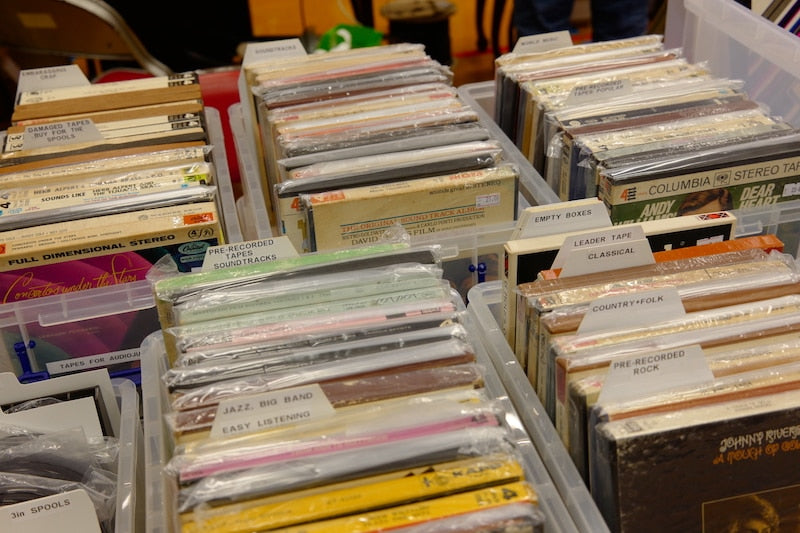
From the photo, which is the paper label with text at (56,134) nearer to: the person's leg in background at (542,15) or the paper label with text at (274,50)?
the paper label with text at (274,50)

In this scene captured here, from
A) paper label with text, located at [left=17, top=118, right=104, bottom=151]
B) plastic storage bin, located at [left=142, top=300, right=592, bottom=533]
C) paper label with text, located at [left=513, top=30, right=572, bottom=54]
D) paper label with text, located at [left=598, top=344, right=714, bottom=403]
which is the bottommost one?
plastic storage bin, located at [left=142, top=300, right=592, bottom=533]

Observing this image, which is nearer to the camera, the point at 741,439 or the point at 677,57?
the point at 741,439

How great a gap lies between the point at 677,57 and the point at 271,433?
1.19 metres

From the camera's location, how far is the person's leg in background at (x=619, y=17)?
2.53m

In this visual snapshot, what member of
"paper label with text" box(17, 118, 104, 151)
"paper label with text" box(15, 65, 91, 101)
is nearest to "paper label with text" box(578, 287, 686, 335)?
"paper label with text" box(17, 118, 104, 151)

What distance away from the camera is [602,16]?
257 cm

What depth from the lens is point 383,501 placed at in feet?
2.57

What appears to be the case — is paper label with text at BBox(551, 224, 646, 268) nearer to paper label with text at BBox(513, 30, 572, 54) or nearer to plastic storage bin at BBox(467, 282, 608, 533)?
plastic storage bin at BBox(467, 282, 608, 533)

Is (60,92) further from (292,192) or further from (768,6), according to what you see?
(768,6)

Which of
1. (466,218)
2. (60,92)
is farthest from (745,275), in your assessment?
(60,92)

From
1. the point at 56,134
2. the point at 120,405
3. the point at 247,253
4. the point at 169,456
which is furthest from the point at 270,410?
the point at 56,134

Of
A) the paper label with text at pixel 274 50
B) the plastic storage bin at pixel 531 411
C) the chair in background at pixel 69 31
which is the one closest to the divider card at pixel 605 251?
the plastic storage bin at pixel 531 411

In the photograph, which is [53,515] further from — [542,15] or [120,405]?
[542,15]

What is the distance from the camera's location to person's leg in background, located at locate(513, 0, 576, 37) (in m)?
2.55
